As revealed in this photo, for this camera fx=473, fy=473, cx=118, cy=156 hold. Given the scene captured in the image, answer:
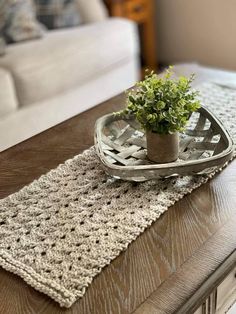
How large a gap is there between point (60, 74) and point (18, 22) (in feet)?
1.20

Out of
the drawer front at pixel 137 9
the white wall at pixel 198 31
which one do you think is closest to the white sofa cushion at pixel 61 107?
the drawer front at pixel 137 9

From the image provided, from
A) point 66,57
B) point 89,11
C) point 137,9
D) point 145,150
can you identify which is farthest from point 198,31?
point 145,150

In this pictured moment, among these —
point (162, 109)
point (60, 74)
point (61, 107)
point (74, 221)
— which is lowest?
point (61, 107)

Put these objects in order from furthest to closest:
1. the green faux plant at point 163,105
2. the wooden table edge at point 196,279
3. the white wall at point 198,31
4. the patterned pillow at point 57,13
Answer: the white wall at point 198,31, the patterned pillow at point 57,13, the green faux plant at point 163,105, the wooden table edge at point 196,279

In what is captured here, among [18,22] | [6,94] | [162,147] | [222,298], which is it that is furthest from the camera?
[18,22]

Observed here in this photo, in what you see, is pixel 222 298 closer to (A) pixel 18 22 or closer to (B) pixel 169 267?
(B) pixel 169 267

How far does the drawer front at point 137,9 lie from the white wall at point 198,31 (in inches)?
6.7

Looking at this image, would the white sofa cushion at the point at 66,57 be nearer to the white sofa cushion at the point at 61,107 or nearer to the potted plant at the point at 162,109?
the white sofa cushion at the point at 61,107

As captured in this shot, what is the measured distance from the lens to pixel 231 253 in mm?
857

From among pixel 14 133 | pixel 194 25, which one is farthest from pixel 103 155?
pixel 194 25

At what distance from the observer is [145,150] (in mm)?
1160

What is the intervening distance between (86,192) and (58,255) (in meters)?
0.21

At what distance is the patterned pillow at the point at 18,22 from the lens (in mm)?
2252

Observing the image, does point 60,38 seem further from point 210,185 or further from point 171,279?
point 171,279
